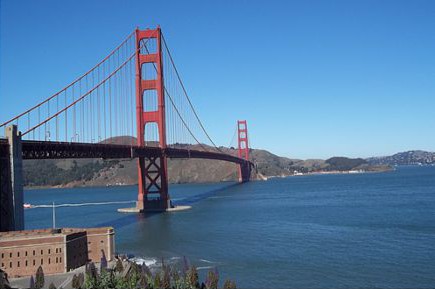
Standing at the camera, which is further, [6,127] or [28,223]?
[28,223]

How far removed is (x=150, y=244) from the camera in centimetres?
2567

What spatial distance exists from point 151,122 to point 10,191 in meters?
23.8

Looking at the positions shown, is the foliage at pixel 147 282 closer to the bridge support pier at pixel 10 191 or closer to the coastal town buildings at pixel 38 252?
the coastal town buildings at pixel 38 252

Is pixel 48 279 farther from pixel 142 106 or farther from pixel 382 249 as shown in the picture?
pixel 142 106

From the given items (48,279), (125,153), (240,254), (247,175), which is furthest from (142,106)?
(247,175)

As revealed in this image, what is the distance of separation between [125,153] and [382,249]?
20.6 m

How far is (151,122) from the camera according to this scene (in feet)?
148

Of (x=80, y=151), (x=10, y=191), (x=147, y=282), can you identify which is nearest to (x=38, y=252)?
(x=10, y=191)

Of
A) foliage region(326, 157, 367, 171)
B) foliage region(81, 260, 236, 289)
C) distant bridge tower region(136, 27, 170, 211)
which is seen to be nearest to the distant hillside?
foliage region(326, 157, 367, 171)

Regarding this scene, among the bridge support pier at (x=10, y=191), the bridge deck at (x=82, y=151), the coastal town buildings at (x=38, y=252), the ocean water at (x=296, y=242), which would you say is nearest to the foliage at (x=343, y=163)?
the bridge deck at (x=82, y=151)

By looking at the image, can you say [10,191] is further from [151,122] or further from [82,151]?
[151,122]

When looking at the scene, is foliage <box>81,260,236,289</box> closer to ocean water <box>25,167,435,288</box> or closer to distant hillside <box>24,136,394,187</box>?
ocean water <box>25,167,435,288</box>

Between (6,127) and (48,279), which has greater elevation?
(6,127)

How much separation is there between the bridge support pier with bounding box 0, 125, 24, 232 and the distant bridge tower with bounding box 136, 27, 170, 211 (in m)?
20.6
